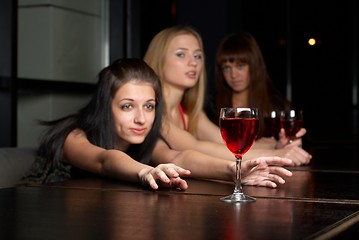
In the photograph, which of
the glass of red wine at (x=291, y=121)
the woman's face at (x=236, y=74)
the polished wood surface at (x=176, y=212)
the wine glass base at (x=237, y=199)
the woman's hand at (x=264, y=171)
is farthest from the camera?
the woman's face at (x=236, y=74)

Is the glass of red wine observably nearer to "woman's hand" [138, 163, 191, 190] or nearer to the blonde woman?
the blonde woman

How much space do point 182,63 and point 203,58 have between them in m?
0.18

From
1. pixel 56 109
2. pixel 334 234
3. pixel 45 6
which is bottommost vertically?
pixel 334 234

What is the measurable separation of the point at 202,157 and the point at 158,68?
4.14 ft

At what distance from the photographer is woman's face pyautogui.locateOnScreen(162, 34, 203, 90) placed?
326cm

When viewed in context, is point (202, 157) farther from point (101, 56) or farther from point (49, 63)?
point (101, 56)

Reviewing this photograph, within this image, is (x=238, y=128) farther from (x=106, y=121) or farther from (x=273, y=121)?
(x=273, y=121)

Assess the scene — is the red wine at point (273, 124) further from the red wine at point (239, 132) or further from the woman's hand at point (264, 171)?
the red wine at point (239, 132)

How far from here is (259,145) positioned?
306cm

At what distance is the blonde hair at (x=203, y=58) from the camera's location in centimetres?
330

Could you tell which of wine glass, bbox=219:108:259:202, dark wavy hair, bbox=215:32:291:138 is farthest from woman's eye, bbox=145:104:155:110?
dark wavy hair, bbox=215:32:291:138

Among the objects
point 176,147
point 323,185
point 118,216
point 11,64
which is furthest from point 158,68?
point 118,216

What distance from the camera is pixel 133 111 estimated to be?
2506 millimetres

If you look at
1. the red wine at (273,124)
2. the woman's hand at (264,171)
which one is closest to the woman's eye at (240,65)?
the red wine at (273,124)
